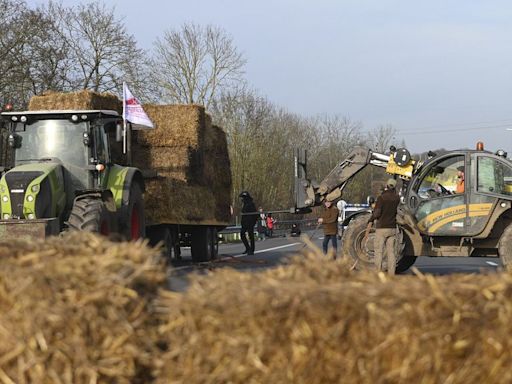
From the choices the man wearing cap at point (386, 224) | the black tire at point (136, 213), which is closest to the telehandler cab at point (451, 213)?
the man wearing cap at point (386, 224)

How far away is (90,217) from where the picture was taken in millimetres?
13344

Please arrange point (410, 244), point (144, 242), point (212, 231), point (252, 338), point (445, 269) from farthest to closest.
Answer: point (212, 231) < point (445, 269) < point (410, 244) < point (144, 242) < point (252, 338)

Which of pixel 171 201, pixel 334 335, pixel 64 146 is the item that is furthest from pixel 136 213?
pixel 334 335

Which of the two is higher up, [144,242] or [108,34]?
[108,34]

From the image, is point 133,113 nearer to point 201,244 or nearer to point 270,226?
point 201,244

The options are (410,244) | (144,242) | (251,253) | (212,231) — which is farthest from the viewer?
(251,253)

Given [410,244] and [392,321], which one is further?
[410,244]

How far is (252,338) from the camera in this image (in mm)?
4309

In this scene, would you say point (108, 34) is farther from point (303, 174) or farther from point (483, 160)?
point (483, 160)

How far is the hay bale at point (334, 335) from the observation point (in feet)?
14.1

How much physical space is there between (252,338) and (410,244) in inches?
545

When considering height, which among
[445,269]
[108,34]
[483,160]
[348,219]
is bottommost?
[445,269]

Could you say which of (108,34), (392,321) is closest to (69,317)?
(392,321)

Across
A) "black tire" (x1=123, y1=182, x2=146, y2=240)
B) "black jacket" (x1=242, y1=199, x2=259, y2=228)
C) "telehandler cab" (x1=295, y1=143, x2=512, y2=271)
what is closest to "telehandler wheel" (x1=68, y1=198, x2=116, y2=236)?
"black tire" (x1=123, y1=182, x2=146, y2=240)
